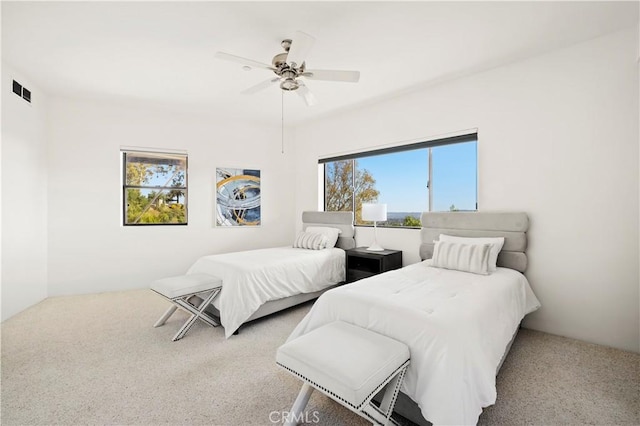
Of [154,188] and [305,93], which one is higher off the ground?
[305,93]

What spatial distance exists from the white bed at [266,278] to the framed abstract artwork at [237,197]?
140cm

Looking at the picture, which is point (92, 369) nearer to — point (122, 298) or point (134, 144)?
point (122, 298)

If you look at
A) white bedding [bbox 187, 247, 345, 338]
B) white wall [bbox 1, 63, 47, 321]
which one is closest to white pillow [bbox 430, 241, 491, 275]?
white bedding [bbox 187, 247, 345, 338]

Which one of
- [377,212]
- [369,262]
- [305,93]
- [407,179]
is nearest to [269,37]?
[305,93]

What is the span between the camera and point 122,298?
13.0 feet

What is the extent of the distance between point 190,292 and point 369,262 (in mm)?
2186

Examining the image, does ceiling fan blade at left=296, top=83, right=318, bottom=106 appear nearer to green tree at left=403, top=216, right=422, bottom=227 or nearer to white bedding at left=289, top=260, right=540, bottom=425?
white bedding at left=289, top=260, right=540, bottom=425

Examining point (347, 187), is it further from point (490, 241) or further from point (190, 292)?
point (190, 292)

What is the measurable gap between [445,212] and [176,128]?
4060mm

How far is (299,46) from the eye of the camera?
2.14 metres

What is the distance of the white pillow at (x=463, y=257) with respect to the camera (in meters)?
2.67

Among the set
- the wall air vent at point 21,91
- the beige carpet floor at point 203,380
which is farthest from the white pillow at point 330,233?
the wall air vent at point 21,91

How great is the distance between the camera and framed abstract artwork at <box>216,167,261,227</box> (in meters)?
4.98

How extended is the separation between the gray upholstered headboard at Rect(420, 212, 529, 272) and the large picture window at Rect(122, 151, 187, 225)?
11.8ft
